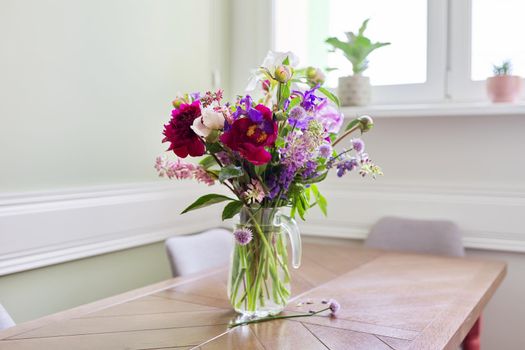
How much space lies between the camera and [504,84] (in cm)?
211

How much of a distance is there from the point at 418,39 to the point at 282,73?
1405 mm

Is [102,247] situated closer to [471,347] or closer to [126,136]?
[126,136]

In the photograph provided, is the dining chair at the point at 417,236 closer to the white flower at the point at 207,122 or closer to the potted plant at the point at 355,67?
the potted plant at the point at 355,67

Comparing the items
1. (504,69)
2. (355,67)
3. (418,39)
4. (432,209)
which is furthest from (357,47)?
(432,209)

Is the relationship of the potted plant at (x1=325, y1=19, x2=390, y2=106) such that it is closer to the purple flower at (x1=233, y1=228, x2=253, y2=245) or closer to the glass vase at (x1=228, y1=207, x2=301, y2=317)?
the glass vase at (x1=228, y1=207, x2=301, y2=317)

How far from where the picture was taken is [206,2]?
2543mm

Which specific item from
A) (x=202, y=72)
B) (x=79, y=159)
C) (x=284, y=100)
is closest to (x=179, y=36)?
(x=202, y=72)

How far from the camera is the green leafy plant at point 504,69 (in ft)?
6.94

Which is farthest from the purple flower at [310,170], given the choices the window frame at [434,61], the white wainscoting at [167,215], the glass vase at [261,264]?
the window frame at [434,61]

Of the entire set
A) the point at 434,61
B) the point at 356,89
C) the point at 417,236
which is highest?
the point at 434,61

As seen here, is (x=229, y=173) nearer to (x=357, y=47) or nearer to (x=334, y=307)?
(x=334, y=307)

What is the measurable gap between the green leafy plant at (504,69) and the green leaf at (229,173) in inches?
54.7

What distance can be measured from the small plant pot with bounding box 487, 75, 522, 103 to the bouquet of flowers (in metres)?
1.06

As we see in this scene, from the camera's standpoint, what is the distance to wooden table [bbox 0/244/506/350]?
1.13 m
